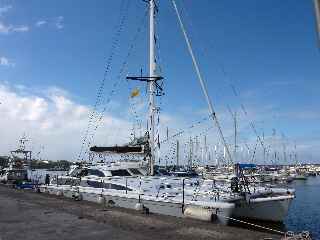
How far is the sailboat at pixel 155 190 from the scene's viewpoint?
16891mm

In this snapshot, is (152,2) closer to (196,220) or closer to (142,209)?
(142,209)

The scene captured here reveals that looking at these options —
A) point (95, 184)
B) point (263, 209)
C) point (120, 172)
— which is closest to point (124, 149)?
point (120, 172)

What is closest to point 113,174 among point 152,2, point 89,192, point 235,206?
point 89,192

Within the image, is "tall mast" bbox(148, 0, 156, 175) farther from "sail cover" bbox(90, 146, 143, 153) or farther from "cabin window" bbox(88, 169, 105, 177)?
"cabin window" bbox(88, 169, 105, 177)

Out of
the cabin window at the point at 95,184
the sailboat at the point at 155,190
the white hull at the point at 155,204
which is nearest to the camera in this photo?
the white hull at the point at 155,204

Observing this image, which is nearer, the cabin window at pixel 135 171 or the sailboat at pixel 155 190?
the sailboat at pixel 155 190

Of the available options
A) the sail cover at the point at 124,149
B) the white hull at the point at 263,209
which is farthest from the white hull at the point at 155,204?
the sail cover at the point at 124,149

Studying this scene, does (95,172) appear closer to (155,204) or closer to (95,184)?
(95,184)

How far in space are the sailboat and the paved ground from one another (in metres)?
2.05

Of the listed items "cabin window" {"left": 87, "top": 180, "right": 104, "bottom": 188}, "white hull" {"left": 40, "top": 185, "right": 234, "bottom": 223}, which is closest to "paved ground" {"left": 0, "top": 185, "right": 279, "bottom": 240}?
"white hull" {"left": 40, "top": 185, "right": 234, "bottom": 223}

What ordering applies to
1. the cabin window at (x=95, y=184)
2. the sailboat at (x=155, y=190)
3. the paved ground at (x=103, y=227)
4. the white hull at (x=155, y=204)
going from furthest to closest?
the cabin window at (x=95, y=184) < the sailboat at (x=155, y=190) < the white hull at (x=155, y=204) < the paved ground at (x=103, y=227)

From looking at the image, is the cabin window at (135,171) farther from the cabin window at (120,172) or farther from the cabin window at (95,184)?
the cabin window at (95,184)

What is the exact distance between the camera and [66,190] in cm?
2577

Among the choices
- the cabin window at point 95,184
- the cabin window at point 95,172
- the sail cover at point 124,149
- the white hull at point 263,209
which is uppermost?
the sail cover at point 124,149
